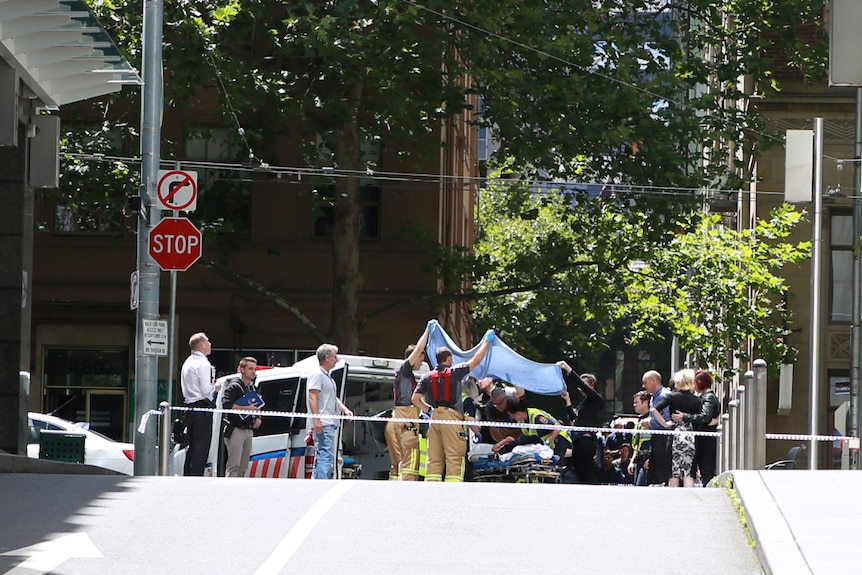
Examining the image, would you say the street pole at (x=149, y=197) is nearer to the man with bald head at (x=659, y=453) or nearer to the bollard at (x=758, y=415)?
the man with bald head at (x=659, y=453)

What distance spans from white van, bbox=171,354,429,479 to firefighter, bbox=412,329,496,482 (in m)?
1.32

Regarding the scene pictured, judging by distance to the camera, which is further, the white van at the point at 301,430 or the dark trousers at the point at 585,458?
the white van at the point at 301,430

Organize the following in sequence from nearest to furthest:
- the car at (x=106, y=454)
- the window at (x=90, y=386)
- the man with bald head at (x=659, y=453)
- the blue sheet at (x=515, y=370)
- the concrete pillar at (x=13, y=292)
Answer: the concrete pillar at (x=13, y=292)
the man with bald head at (x=659, y=453)
the car at (x=106, y=454)
the blue sheet at (x=515, y=370)
the window at (x=90, y=386)

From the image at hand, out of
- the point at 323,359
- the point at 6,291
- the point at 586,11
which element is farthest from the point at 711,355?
the point at 6,291

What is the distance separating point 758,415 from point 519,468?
7.00 m

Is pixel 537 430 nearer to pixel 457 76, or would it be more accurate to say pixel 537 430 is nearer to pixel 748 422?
pixel 748 422

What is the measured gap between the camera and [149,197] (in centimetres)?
1948

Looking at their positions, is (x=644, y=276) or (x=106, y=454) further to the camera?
(x=644, y=276)

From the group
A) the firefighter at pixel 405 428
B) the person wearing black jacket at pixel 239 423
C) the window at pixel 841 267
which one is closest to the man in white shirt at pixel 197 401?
the person wearing black jacket at pixel 239 423

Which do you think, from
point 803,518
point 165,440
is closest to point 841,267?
point 165,440

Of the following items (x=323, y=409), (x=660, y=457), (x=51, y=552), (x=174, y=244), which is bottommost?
(x=660, y=457)

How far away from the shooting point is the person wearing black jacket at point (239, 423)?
18.9m

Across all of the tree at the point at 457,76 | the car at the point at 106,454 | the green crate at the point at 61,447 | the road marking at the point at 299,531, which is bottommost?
the car at the point at 106,454

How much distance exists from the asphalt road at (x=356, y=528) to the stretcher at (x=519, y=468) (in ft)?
22.1
